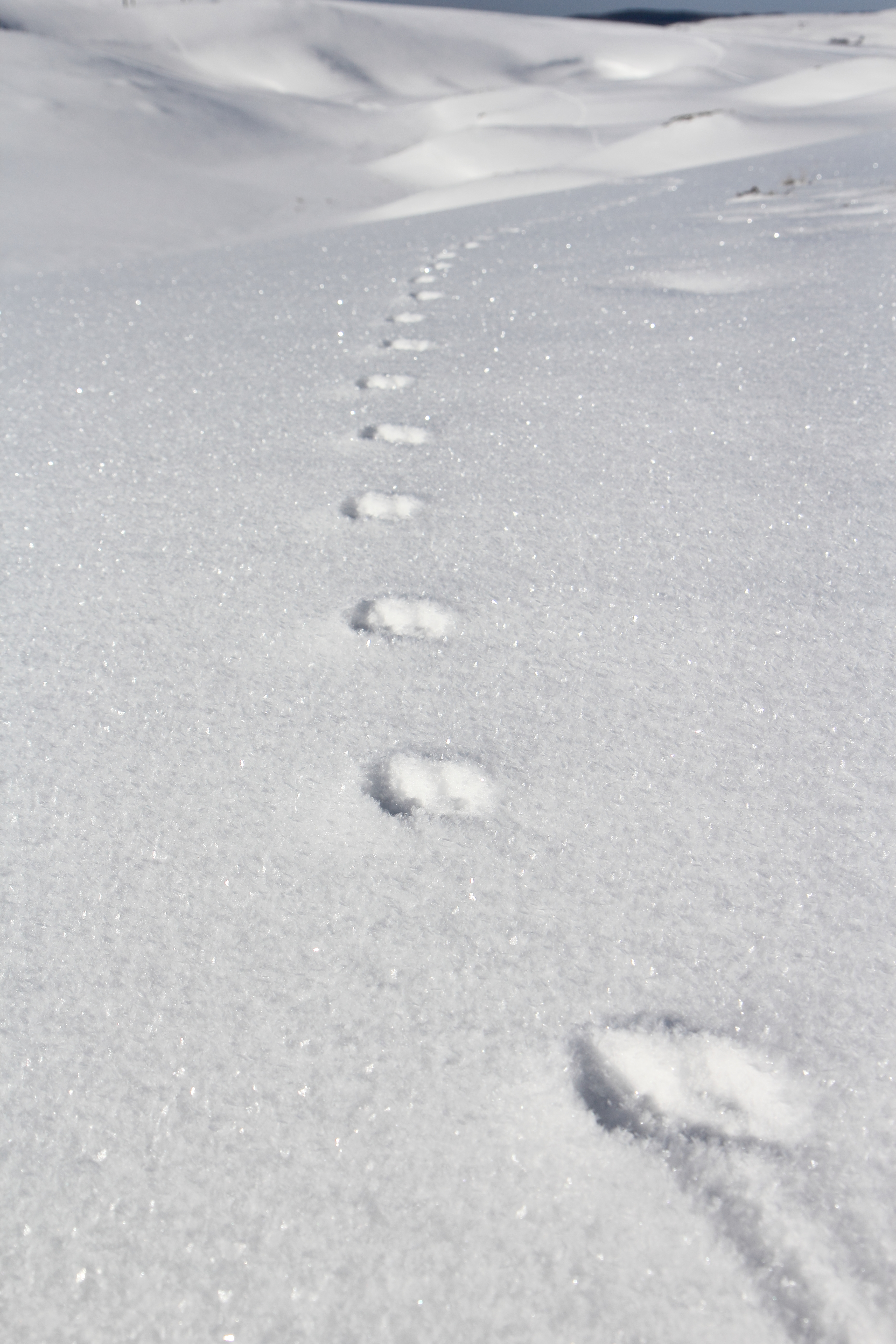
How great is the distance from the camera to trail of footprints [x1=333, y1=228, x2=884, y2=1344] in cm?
44

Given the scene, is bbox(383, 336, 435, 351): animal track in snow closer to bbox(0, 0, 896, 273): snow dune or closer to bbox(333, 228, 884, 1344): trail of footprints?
bbox(333, 228, 884, 1344): trail of footprints

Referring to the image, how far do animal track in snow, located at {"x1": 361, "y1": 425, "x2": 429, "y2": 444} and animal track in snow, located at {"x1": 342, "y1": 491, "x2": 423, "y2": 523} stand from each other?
0.22 m

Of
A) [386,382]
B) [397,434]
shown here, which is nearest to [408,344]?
[386,382]

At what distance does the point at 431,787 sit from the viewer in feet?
2.60

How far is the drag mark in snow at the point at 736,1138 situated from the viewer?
1.46ft

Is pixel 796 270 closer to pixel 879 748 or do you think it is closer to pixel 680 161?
pixel 879 748

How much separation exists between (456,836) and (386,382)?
1237mm

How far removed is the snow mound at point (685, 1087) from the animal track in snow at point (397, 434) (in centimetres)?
111

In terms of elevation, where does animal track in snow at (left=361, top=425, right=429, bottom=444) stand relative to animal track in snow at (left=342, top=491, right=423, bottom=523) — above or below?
above

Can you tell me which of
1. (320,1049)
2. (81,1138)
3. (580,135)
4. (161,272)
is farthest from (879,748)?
(580,135)

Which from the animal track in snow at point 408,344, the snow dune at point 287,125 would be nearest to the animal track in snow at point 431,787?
the animal track in snow at point 408,344

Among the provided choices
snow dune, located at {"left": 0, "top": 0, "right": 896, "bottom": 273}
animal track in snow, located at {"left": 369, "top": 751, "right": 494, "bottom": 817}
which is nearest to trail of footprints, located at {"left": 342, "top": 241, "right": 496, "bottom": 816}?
animal track in snow, located at {"left": 369, "top": 751, "right": 494, "bottom": 817}

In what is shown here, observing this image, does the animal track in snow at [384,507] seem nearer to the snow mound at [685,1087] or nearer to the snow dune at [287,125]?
the snow mound at [685,1087]

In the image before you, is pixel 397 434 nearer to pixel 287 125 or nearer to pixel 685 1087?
pixel 685 1087
